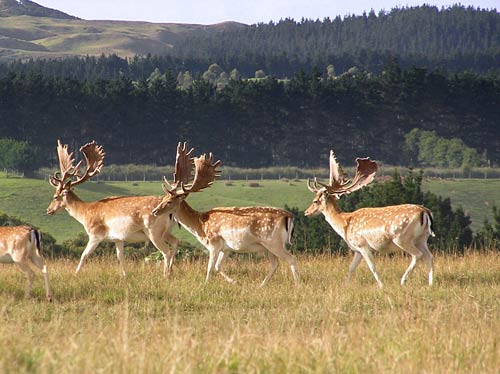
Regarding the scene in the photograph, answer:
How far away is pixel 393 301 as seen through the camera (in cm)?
1226

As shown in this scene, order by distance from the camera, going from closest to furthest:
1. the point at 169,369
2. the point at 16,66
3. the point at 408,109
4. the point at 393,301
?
1. the point at 169,369
2. the point at 393,301
3. the point at 408,109
4. the point at 16,66

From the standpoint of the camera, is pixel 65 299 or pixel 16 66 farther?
pixel 16 66

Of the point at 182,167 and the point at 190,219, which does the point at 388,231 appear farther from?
the point at 182,167

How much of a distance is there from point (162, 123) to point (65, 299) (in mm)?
84672

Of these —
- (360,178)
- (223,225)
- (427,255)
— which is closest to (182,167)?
(223,225)

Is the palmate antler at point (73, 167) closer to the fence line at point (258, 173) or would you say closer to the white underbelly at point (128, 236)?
the white underbelly at point (128, 236)

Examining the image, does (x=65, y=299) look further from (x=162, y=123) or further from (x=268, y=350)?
(x=162, y=123)

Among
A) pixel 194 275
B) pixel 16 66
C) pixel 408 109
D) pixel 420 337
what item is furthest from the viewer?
pixel 16 66

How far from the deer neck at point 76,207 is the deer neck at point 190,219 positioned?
1.64 m

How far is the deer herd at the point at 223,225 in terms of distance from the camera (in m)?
14.1

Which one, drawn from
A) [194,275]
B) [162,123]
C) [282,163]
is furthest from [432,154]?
[194,275]

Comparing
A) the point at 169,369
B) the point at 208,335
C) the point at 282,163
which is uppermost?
the point at 169,369

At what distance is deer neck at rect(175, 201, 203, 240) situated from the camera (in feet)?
50.4

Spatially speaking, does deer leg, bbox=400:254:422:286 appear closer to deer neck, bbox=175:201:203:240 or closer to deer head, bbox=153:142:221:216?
deer neck, bbox=175:201:203:240
